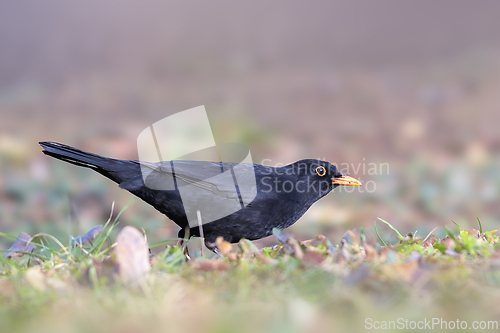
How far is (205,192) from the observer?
3.53 m

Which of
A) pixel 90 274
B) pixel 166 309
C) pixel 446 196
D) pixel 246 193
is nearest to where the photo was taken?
pixel 166 309

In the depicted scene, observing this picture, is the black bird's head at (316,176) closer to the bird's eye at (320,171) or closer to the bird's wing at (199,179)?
the bird's eye at (320,171)

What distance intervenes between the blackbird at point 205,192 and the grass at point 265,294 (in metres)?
1.24

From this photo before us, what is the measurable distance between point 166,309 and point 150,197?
2137mm

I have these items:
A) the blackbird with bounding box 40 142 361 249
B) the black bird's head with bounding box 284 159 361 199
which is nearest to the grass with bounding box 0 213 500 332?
the blackbird with bounding box 40 142 361 249

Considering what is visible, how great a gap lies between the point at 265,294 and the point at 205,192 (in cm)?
194

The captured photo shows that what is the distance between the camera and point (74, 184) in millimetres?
7312

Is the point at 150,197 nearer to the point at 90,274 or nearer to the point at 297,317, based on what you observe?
the point at 90,274

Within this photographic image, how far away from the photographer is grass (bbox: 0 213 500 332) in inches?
57.6

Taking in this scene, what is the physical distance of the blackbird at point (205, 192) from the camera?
3.48 metres

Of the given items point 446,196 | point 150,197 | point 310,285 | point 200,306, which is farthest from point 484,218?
point 200,306

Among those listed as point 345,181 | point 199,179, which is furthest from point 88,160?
point 345,181

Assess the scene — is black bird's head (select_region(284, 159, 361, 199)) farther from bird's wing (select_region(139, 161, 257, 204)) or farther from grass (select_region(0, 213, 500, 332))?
grass (select_region(0, 213, 500, 332))

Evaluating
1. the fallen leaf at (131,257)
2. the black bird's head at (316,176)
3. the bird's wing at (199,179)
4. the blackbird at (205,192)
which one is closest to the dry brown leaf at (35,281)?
the fallen leaf at (131,257)
